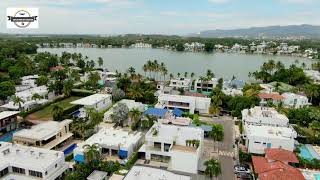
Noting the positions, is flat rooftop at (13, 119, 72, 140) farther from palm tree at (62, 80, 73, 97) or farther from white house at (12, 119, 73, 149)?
palm tree at (62, 80, 73, 97)

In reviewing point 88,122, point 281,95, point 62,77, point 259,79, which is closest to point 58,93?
point 62,77

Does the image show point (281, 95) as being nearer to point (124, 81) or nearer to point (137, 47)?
point (124, 81)

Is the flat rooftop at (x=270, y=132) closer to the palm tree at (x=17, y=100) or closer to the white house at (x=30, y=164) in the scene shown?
the white house at (x=30, y=164)

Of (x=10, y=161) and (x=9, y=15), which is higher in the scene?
(x=9, y=15)

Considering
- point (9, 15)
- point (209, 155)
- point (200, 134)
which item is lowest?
point (209, 155)

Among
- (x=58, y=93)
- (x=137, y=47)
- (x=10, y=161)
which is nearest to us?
(x=10, y=161)

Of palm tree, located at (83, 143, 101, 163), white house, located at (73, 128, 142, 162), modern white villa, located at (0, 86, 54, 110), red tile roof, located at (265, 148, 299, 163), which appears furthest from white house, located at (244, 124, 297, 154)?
modern white villa, located at (0, 86, 54, 110)

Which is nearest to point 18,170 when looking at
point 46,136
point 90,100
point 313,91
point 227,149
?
point 46,136
